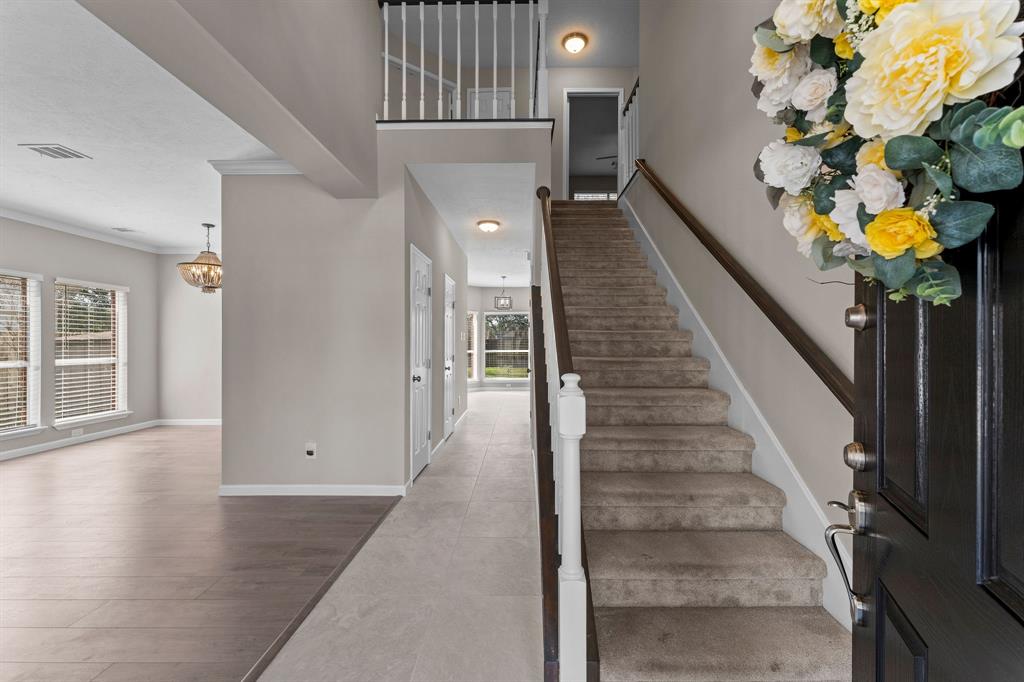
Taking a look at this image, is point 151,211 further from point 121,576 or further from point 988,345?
point 988,345

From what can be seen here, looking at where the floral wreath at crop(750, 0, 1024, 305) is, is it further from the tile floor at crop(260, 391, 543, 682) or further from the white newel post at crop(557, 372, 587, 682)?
the tile floor at crop(260, 391, 543, 682)

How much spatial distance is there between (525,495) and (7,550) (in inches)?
137

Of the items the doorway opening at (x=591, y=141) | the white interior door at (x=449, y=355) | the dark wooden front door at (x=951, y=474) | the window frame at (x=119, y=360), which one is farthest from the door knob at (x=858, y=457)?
the window frame at (x=119, y=360)

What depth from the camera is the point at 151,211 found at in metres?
5.62

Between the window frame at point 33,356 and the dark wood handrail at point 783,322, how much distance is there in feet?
23.6

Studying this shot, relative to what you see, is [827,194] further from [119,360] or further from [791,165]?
[119,360]

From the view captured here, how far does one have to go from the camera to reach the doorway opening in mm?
7367

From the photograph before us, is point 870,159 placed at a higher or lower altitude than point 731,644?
higher

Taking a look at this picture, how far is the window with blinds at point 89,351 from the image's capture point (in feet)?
20.2

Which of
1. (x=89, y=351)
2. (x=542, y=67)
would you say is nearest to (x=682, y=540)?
(x=542, y=67)

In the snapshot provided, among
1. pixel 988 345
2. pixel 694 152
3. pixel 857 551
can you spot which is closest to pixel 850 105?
pixel 988 345

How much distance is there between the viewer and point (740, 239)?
2.72 metres

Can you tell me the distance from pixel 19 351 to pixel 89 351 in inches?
37.1

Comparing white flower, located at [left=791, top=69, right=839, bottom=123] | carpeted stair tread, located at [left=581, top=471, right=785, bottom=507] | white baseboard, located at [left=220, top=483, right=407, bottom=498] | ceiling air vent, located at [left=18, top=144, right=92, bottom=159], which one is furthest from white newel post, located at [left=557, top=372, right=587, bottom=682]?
ceiling air vent, located at [left=18, top=144, right=92, bottom=159]
